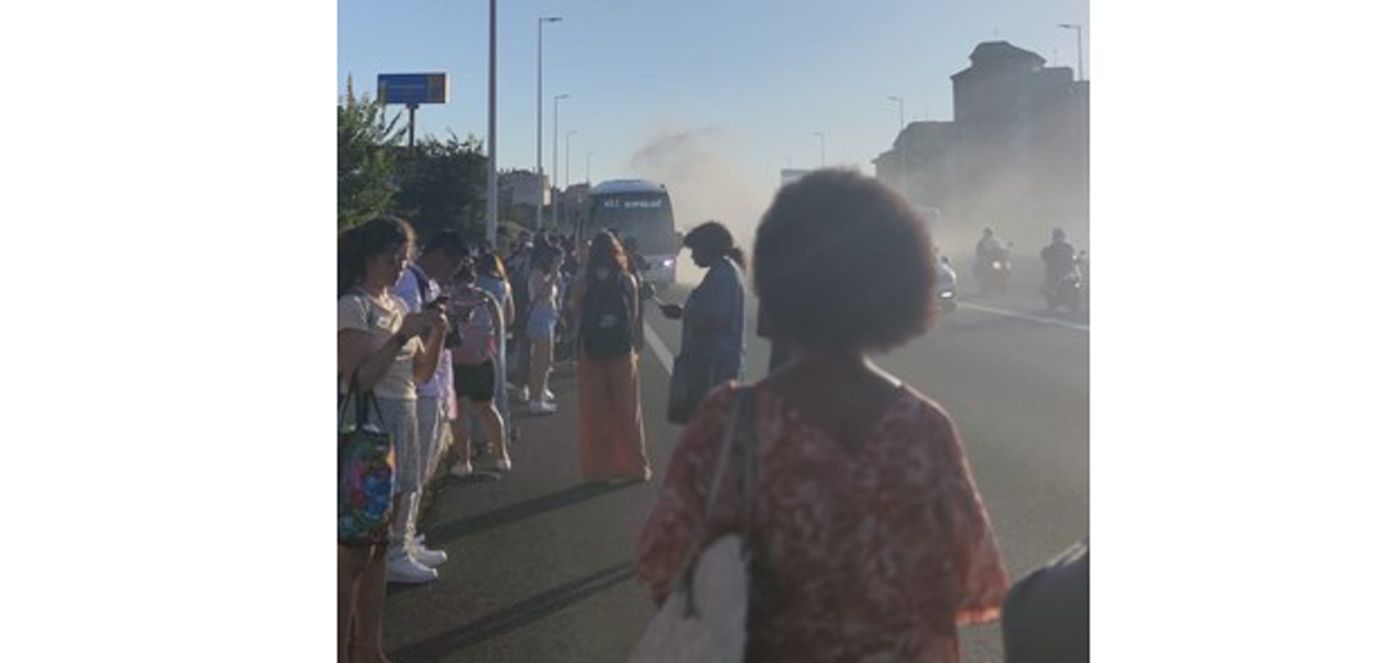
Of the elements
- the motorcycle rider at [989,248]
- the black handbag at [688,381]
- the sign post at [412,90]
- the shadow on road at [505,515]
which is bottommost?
the shadow on road at [505,515]

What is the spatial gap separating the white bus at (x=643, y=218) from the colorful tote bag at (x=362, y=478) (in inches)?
22.7

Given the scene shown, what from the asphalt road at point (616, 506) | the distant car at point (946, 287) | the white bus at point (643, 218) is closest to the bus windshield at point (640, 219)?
the white bus at point (643, 218)

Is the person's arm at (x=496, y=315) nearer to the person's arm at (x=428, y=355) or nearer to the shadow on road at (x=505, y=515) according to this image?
the person's arm at (x=428, y=355)

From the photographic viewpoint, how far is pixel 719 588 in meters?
1.42

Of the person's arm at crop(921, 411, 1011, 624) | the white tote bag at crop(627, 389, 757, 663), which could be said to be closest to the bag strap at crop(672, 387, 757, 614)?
the white tote bag at crop(627, 389, 757, 663)

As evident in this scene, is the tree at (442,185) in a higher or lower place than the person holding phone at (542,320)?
higher

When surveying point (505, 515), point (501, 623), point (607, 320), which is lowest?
point (501, 623)

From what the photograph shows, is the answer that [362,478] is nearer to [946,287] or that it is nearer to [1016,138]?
[946,287]

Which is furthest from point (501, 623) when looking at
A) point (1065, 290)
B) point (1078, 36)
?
point (1078, 36)

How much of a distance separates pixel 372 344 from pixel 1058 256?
132 cm

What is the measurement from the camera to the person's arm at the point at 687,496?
4.62ft

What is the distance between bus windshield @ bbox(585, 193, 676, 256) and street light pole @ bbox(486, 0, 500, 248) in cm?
24

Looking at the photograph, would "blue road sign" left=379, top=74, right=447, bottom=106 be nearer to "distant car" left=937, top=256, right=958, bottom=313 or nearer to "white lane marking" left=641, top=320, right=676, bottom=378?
"white lane marking" left=641, top=320, right=676, bottom=378
